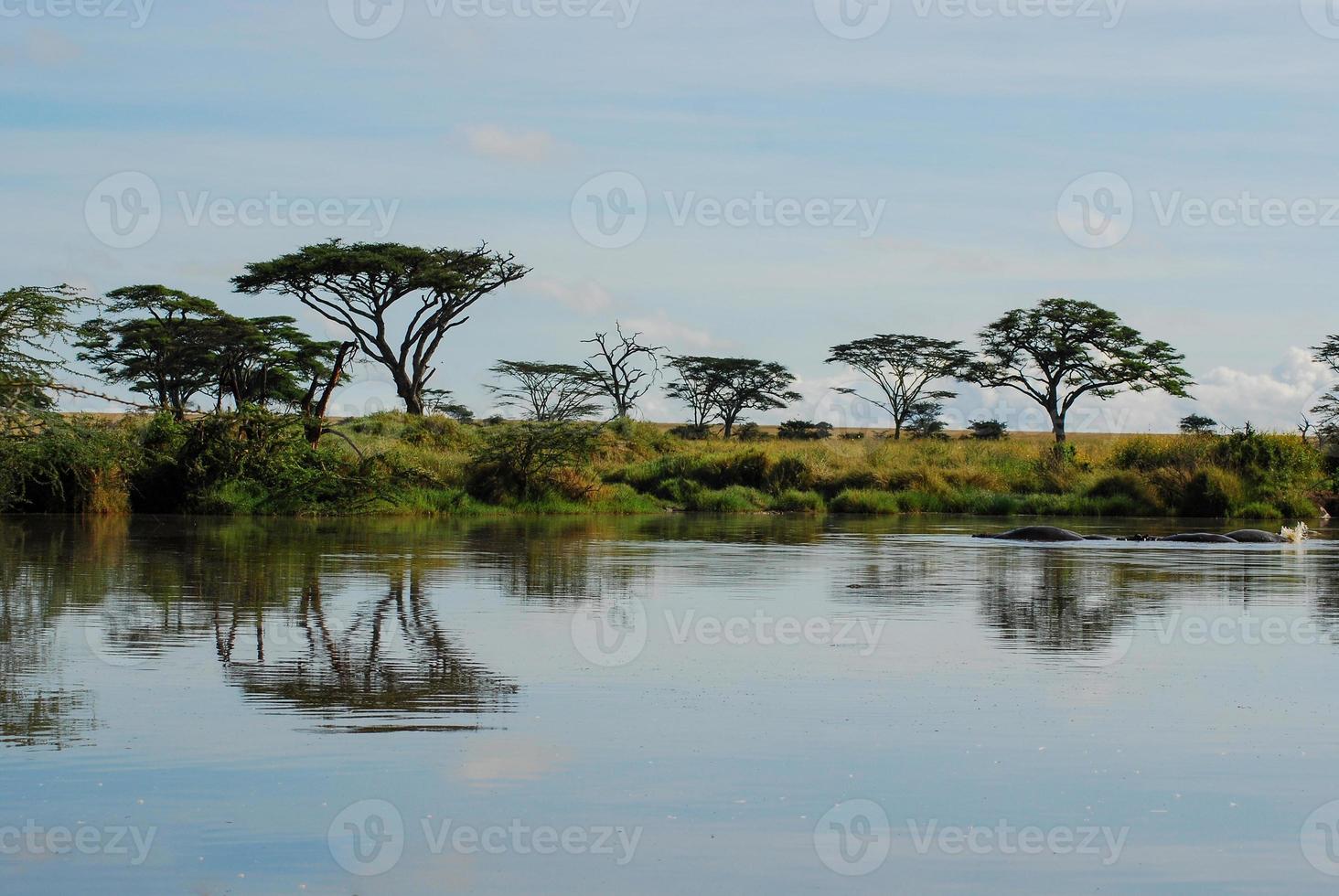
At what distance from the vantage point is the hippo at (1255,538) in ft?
76.5

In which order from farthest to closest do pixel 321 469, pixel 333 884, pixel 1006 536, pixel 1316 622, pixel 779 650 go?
pixel 321 469
pixel 1006 536
pixel 1316 622
pixel 779 650
pixel 333 884

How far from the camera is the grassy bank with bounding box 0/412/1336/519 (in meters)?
27.6

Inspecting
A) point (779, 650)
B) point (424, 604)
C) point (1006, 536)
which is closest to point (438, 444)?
point (1006, 536)

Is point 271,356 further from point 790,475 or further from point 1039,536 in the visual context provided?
point 1039,536

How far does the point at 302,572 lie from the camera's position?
14523 millimetres

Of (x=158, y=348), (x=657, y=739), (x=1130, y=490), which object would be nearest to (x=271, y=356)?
(x=158, y=348)

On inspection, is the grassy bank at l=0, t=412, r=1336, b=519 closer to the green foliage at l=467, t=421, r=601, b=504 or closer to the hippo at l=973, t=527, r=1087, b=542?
the green foliage at l=467, t=421, r=601, b=504

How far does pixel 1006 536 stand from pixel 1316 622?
12.7 meters

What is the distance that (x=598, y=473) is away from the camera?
3706 cm

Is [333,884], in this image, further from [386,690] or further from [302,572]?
[302,572]

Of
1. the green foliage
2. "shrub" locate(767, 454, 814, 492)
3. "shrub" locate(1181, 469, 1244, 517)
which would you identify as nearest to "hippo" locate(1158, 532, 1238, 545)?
"shrub" locate(1181, 469, 1244, 517)

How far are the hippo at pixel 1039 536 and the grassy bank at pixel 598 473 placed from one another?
11059 millimetres

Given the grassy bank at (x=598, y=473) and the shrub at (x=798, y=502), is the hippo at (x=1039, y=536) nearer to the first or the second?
the grassy bank at (x=598, y=473)

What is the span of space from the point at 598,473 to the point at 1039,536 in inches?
604
